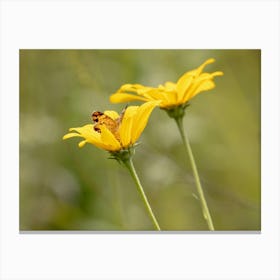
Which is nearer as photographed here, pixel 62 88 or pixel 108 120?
pixel 108 120

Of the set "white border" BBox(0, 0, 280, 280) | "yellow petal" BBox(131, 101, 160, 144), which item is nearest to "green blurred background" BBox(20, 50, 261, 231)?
"white border" BBox(0, 0, 280, 280)

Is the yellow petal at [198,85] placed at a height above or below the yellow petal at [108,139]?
above
